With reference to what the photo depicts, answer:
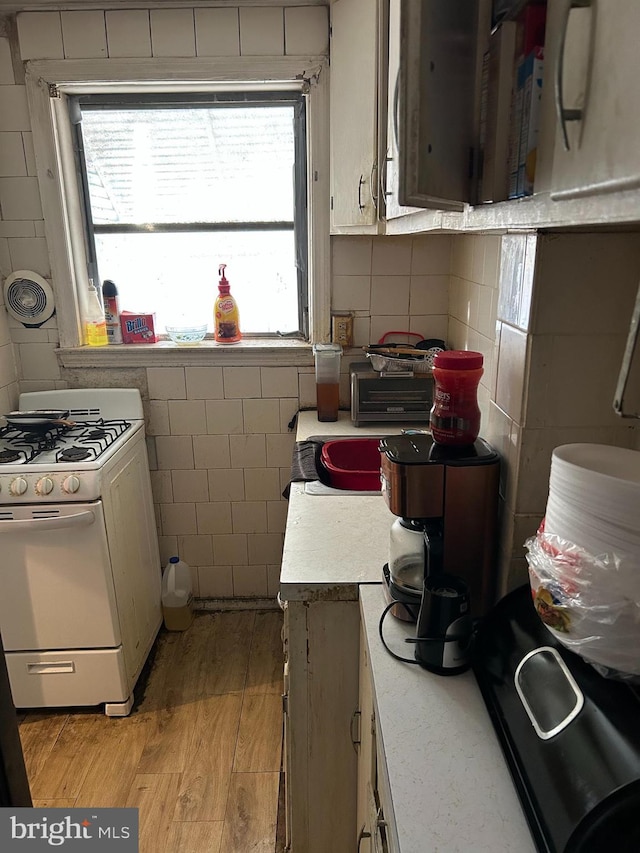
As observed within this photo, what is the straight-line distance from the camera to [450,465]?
119 cm

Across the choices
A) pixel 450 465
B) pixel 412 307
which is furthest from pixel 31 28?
pixel 450 465

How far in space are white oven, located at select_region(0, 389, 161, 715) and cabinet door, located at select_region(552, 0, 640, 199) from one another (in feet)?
5.91

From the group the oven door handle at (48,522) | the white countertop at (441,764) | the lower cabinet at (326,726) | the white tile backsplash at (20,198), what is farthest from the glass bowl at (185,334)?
the white countertop at (441,764)

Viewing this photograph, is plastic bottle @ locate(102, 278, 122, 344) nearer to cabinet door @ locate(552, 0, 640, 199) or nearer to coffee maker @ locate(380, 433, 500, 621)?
coffee maker @ locate(380, 433, 500, 621)

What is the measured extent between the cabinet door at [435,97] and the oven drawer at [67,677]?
194 centimetres

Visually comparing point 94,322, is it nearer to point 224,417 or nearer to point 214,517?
point 224,417

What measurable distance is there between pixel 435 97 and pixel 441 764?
3.16 ft

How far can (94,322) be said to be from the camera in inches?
102

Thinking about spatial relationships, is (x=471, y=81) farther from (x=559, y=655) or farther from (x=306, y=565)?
(x=306, y=565)

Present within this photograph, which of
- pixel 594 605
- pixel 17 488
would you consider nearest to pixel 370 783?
pixel 594 605

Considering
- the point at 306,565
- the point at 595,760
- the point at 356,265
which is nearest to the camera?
the point at 595,760

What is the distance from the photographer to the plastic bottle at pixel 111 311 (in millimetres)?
2533

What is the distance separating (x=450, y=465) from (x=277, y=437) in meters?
1.53

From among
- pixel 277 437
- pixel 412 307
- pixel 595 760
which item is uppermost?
pixel 412 307
